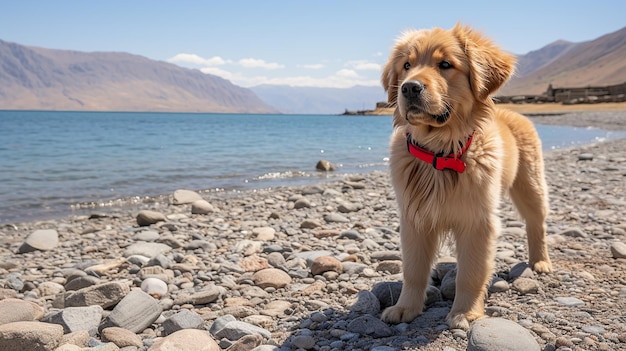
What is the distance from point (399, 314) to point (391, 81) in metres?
1.76

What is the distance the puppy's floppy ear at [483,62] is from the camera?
3537mm

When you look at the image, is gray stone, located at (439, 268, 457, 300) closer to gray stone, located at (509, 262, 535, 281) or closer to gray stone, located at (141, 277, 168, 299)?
gray stone, located at (509, 262, 535, 281)

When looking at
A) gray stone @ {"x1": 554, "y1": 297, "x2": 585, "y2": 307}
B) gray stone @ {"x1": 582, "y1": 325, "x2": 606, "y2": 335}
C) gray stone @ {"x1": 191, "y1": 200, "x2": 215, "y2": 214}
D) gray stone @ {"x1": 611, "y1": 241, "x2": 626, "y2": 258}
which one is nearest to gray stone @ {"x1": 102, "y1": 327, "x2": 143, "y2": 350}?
gray stone @ {"x1": 582, "y1": 325, "x2": 606, "y2": 335}

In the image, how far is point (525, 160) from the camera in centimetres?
464

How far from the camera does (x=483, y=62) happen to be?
3.57 metres

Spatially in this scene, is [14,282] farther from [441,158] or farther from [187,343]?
[441,158]

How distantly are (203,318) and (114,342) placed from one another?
0.70m

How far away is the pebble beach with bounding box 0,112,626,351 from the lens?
3.22 metres

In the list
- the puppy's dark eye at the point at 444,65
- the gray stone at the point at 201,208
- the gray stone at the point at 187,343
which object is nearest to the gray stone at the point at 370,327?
the gray stone at the point at 187,343

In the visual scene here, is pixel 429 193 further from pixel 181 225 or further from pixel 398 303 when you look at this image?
pixel 181 225

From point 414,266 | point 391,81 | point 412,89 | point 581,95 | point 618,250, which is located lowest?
point 618,250

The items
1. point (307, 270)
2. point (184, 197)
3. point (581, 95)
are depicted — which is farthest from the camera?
point (581, 95)

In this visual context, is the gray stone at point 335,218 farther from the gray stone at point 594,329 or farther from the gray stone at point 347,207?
the gray stone at point 594,329

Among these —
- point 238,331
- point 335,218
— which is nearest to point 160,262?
point 238,331
